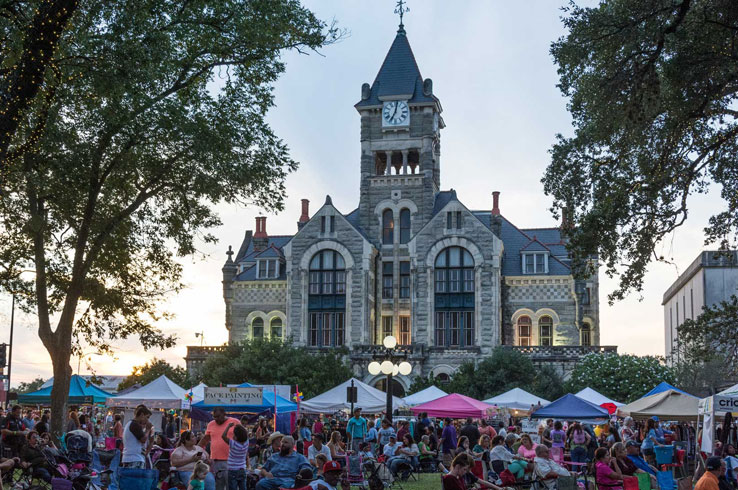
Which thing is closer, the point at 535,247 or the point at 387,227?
the point at 535,247

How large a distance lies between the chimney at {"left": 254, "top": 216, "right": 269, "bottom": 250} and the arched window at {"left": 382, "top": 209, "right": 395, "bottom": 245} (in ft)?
38.9

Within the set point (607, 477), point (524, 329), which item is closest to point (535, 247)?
point (524, 329)

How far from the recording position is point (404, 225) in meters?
59.0

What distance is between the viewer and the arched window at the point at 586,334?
59.9 m

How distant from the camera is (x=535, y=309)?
5675 cm

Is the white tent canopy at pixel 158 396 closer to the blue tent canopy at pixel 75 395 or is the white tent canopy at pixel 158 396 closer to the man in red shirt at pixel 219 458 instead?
the blue tent canopy at pixel 75 395

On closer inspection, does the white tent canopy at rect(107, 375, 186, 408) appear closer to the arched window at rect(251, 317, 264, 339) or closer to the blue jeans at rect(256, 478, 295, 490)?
the blue jeans at rect(256, 478, 295, 490)

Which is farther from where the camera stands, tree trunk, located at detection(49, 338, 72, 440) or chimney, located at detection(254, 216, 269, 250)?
chimney, located at detection(254, 216, 269, 250)

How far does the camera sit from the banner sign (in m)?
24.3

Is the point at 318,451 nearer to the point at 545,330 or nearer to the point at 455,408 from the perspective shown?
the point at 455,408

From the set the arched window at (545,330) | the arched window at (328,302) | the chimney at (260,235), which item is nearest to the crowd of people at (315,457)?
the arched window at (545,330)

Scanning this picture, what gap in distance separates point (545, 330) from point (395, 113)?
55.2 ft

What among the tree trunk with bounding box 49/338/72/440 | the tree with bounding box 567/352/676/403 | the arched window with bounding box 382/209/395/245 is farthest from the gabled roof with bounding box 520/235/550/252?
the tree trunk with bounding box 49/338/72/440

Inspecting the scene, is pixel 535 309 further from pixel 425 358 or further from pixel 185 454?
pixel 185 454
